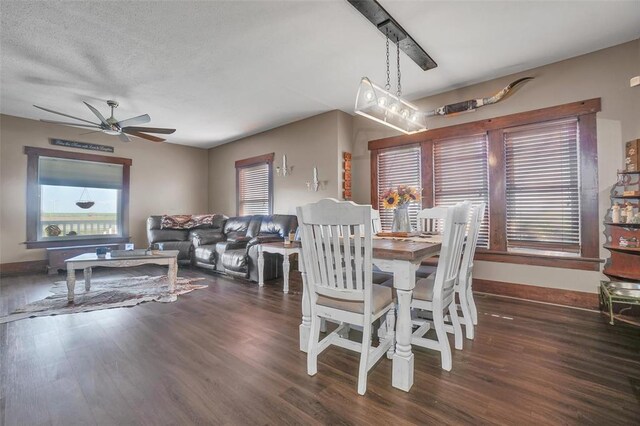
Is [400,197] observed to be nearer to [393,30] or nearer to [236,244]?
[393,30]

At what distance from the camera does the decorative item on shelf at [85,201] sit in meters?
5.53

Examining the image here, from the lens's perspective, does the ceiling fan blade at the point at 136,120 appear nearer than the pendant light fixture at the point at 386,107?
No

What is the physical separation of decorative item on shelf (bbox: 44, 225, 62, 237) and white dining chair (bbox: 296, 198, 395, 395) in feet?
19.4

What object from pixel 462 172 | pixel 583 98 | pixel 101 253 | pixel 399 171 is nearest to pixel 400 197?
pixel 462 172

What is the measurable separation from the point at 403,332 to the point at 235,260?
10.7 ft

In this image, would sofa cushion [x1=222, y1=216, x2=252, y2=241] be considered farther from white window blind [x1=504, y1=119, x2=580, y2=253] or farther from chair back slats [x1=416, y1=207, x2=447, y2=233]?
white window blind [x1=504, y1=119, x2=580, y2=253]

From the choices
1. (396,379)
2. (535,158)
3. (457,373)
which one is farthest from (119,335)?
(535,158)

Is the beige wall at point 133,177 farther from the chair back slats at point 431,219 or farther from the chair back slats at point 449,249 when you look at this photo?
the chair back slats at point 449,249

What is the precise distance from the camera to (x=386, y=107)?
2.66m

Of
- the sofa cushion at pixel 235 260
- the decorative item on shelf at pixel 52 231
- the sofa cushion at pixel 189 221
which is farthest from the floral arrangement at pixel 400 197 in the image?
the decorative item on shelf at pixel 52 231

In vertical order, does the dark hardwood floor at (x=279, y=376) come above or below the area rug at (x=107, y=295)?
below

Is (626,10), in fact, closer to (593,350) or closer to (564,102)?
(564,102)

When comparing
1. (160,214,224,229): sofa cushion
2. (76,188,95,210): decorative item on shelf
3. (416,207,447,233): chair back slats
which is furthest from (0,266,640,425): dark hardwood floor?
(76,188,95,210): decorative item on shelf

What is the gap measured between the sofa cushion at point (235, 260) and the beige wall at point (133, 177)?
9.55 ft
